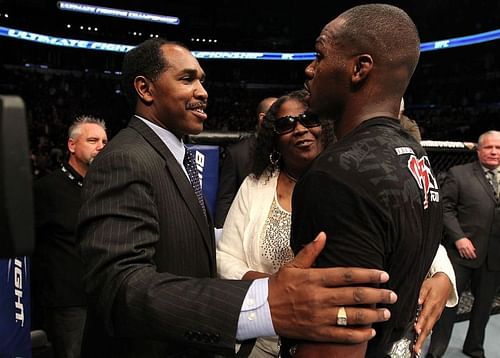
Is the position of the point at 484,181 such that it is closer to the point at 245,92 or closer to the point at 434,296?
the point at 434,296

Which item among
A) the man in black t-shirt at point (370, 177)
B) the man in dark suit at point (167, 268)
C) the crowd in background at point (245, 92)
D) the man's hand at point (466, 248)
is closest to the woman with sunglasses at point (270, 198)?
the man in dark suit at point (167, 268)

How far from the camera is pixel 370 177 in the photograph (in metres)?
0.81

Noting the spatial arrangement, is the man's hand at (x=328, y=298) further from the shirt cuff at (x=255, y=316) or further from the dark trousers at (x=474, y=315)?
the dark trousers at (x=474, y=315)

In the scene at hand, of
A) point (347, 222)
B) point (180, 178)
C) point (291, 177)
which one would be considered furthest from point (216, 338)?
point (291, 177)

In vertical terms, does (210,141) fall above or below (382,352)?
above

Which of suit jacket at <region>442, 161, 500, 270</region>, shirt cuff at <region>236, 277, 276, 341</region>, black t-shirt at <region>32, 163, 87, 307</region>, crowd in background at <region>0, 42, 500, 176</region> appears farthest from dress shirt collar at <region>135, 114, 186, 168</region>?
crowd in background at <region>0, 42, 500, 176</region>

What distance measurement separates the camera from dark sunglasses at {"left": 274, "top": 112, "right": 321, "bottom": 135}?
5.54ft

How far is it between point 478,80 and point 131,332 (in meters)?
15.3

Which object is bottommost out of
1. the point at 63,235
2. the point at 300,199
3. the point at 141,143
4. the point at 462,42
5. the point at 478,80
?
the point at 63,235

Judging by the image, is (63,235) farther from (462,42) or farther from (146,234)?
(462,42)

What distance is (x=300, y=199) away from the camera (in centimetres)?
84

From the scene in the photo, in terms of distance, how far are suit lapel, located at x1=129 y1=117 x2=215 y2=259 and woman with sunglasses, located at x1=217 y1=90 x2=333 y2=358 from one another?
0.83ft

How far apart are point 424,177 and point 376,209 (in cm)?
20

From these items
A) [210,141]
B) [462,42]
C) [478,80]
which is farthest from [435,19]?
[210,141]
